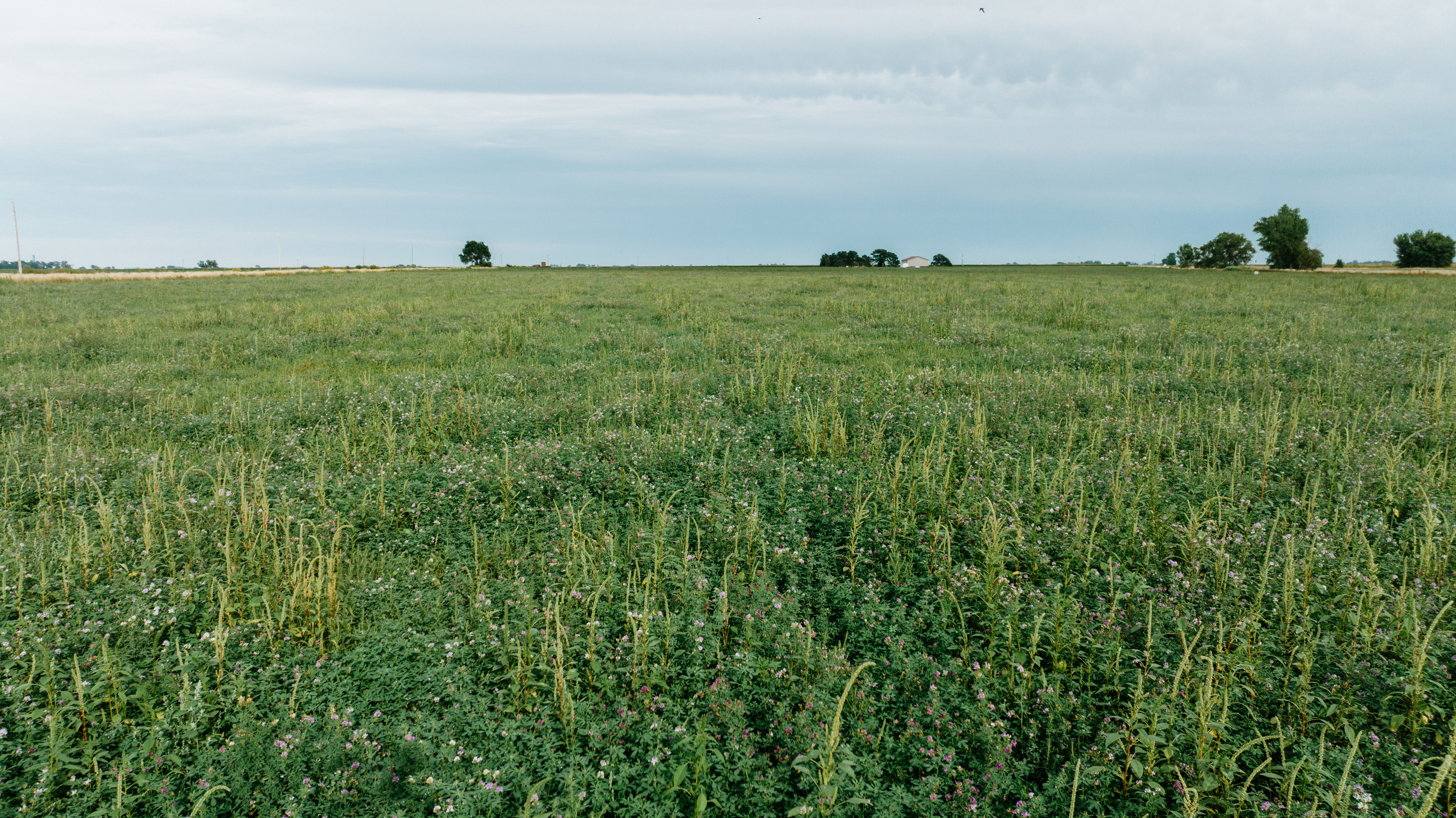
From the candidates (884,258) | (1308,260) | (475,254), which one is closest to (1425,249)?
(1308,260)

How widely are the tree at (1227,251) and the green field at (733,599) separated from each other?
355ft

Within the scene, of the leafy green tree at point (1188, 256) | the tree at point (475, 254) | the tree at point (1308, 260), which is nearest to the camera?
the tree at point (1308, 260)

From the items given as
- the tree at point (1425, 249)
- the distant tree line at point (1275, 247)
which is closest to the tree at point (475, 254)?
the distant tree line at point (1275, 247)

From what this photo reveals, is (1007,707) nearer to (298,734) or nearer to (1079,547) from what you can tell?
(1079,547)

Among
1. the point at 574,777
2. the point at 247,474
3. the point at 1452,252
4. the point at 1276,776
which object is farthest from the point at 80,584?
the point at 1452,252

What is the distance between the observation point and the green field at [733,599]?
363cm

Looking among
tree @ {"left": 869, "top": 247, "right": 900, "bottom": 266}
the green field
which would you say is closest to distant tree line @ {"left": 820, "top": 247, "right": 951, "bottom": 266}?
tree @ {"left": 869, "top": 247, "right": 900, "bottom": 266}

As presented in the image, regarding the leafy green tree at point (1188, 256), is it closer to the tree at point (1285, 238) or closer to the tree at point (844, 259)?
the tree at point (1285, 238)

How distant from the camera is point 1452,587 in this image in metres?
5.00

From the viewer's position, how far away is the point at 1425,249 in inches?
3211

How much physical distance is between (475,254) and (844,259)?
256 feet

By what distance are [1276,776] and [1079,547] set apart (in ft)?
7.85

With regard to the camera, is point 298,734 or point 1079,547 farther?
point 1079,547

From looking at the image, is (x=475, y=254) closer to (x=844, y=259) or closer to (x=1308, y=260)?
(x=844, y=259)
